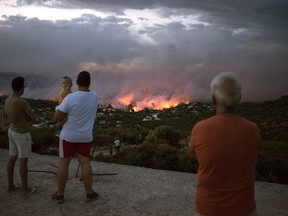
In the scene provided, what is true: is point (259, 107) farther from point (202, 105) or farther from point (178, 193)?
point (178, 193)

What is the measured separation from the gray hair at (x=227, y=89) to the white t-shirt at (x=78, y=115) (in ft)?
8.93

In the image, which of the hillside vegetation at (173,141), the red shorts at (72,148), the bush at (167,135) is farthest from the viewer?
the bush at (167,135)

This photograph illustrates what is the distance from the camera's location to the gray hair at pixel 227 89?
2.86m

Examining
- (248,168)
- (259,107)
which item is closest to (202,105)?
(259,107)

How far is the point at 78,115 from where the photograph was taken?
5.28 m

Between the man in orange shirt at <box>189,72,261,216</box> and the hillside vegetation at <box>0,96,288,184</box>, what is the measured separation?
3.83 m

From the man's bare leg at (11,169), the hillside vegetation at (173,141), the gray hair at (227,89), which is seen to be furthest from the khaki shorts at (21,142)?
the gray hair at (227,89)

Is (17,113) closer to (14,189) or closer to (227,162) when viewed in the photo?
(14,189)

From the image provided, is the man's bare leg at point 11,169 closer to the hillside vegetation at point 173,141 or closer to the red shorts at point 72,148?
the hillside vegetation at point 173,141

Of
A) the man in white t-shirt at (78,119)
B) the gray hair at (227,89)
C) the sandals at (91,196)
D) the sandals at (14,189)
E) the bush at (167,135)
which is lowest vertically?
the bush at (167,135)

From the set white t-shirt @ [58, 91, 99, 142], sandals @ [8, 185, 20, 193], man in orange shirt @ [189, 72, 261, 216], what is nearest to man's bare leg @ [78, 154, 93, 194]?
white t-shirt @ [58, 91, 99, 142]

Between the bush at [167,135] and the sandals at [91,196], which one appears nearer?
the sandals at [91,196]

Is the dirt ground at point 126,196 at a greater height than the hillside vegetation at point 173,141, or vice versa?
the dirt ground at point 126,196

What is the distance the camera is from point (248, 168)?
113 inches
